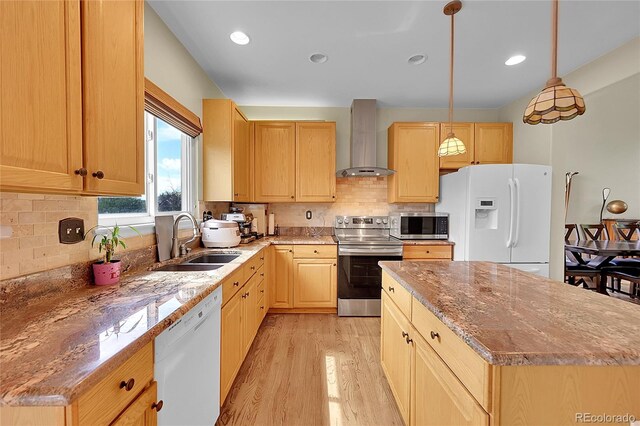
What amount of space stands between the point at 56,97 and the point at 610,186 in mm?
6572

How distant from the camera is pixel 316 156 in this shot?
10.8 ft

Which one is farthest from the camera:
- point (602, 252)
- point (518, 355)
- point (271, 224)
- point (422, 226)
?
point (271, 224)

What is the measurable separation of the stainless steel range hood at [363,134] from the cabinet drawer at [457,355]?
241 centimetres

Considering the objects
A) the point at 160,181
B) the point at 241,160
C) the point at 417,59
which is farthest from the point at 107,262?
the point at 417,59

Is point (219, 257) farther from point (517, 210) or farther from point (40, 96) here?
point (517, 210)

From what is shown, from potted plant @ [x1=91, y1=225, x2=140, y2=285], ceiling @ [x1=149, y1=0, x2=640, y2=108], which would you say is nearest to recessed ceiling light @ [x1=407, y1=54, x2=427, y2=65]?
ceiling @ [x1=149, y1=0, x2=640, y2=108]

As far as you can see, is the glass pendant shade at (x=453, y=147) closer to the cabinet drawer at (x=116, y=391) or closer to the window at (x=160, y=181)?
the cabinet drawer at (x=116, y=391)

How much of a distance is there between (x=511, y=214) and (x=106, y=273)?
133 inches

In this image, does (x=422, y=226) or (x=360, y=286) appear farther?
(x=422, y=226)

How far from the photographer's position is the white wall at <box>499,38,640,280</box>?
2.33 metres

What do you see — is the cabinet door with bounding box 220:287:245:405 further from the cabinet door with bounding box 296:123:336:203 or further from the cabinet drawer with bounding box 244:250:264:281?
the cabinet door with bounding box 296:123:336:203

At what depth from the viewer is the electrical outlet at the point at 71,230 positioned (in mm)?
1175

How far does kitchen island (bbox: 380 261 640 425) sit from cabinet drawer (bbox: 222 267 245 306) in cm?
106

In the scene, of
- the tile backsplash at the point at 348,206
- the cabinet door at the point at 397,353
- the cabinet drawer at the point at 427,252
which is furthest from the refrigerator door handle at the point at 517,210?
the cabinet door at the point at 397,353
